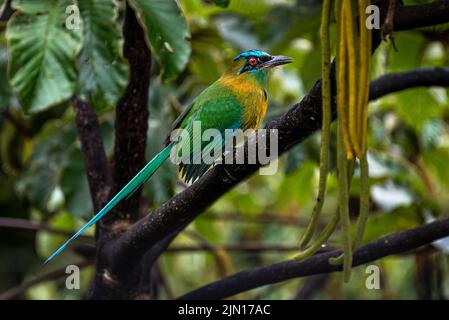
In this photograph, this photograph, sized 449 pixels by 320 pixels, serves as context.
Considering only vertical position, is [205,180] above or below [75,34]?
below

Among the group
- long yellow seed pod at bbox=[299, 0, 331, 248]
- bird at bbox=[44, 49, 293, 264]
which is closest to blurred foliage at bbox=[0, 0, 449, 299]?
bird at bbox=[44, 49, 293, 264]

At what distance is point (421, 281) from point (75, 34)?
217cm

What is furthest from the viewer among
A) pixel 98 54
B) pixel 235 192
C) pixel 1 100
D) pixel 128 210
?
pixel 235 192

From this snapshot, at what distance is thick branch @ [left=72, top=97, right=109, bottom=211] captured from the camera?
2467 mm

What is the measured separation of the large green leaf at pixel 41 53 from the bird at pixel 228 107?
61 centimetres

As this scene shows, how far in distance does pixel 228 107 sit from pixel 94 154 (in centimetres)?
54

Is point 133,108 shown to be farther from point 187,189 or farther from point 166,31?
point 187,189

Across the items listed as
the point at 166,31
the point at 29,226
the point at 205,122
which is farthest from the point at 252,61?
the point at 29,226

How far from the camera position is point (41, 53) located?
5.93ft

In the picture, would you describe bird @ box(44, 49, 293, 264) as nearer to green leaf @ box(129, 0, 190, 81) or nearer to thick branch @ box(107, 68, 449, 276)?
thick branch @ box(107, 68, 449, 276)

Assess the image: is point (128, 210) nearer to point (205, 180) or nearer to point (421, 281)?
point (205, 180)

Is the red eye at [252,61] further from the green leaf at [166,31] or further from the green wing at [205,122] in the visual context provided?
the green leaf at [166,31]
